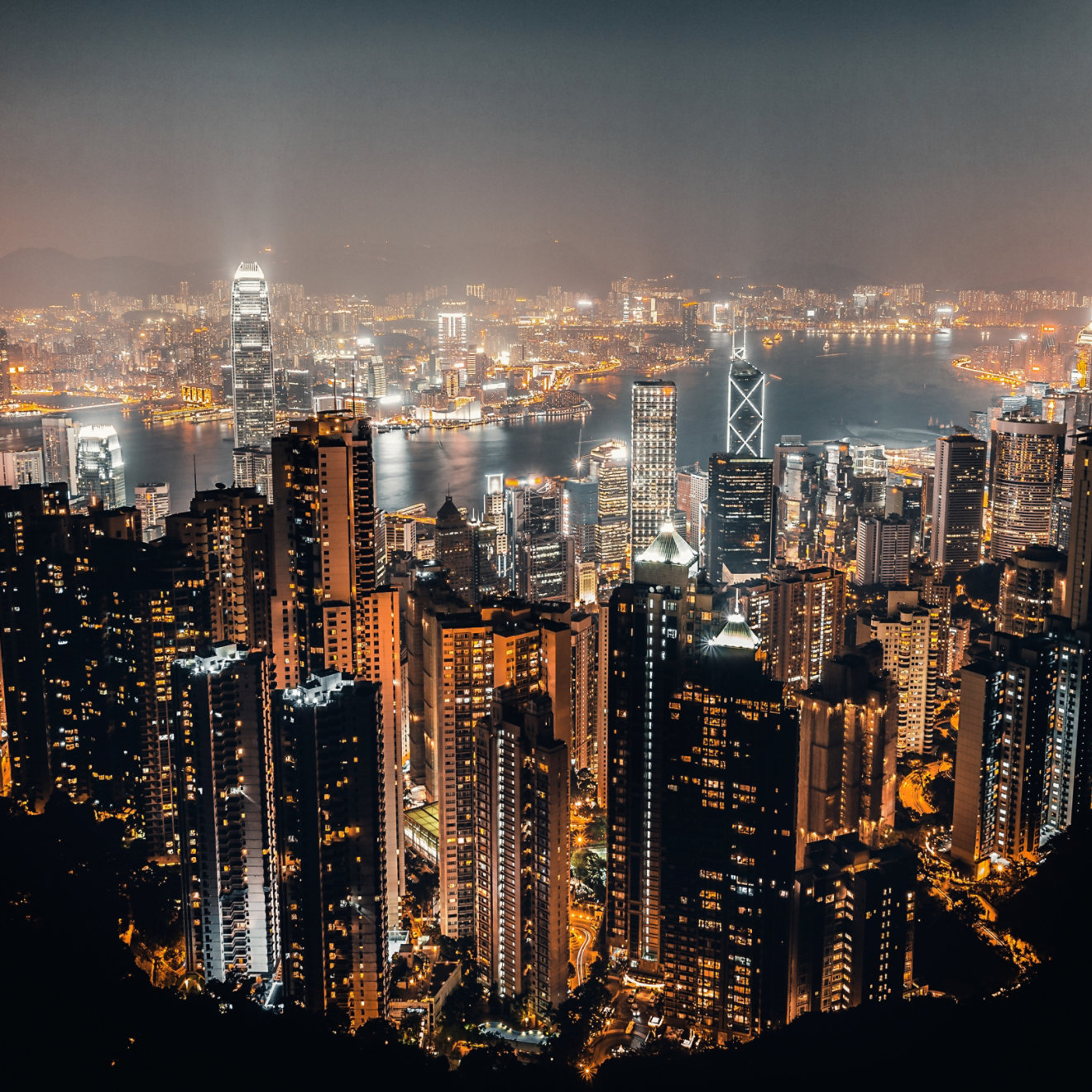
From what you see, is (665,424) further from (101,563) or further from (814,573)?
(101,563)

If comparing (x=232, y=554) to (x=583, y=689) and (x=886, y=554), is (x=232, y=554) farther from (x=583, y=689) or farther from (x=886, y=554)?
(x=886, y=554)

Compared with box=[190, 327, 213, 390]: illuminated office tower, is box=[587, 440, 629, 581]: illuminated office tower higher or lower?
lower

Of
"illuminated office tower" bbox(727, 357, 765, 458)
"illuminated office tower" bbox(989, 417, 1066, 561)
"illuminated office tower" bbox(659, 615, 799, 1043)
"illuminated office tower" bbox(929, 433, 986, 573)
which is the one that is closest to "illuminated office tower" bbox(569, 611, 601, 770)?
"illuminated office tower" bbox(659, 615, 799, 1043)

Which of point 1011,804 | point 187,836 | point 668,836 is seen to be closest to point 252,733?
point 187,836

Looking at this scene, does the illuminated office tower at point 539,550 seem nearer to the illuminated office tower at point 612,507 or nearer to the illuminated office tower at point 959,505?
the illuminated office tower at point 612,507

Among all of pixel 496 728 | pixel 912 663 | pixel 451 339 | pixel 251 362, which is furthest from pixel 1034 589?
pixel 251 362

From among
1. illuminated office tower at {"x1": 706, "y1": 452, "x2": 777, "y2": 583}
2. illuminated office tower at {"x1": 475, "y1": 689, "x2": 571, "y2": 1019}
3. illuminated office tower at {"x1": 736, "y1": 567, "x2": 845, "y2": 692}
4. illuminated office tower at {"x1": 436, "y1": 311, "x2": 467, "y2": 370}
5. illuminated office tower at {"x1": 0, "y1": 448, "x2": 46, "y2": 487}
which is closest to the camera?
illuminated office tower at {"x1": 475, "y1": 689, "x2": 571, "y2": 1019}

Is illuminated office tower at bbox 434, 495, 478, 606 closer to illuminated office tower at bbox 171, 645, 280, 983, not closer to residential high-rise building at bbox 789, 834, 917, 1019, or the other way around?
illuminated office tower at bbox 171, 645, 280, 983
